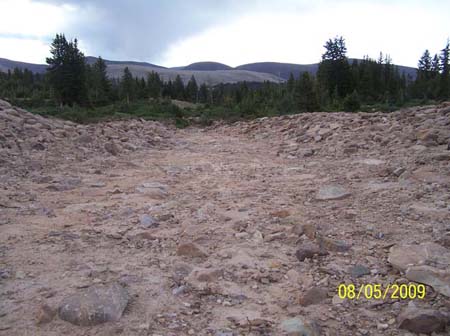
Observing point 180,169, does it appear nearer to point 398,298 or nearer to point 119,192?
point 119,192

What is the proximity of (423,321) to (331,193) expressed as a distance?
2.78 metres

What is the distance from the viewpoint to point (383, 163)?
20.0 ft

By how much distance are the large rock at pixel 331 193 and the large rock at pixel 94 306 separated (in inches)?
118

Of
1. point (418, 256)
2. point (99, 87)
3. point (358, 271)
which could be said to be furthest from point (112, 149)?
point (99, 87)

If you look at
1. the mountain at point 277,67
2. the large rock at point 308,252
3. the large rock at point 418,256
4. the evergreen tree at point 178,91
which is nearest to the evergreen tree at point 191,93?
the evergreen tree at point 178,91

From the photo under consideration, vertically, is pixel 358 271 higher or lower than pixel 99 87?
lower

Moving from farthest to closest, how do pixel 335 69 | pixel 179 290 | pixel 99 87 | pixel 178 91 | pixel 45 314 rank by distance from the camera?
1. pixel 178 91
2. pixel 99 87
3. pixel 335 69
4. pixel 179 290
5. pixel 45 314

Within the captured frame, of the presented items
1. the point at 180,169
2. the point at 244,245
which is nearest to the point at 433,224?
the point at 244,245

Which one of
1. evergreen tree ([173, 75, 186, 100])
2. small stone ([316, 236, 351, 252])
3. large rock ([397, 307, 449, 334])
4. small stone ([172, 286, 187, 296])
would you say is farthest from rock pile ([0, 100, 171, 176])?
evergreen tree ([173, 75, 186, 100])

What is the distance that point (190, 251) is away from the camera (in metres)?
3.36

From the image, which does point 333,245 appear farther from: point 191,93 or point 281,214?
point 191,93

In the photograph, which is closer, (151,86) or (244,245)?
(244,245)

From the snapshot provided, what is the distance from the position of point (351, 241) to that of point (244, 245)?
39.7 inches

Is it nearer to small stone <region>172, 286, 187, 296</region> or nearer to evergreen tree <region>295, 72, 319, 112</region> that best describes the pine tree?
evergreen tree <region>295, 72, 319, 112</region>
